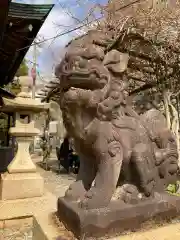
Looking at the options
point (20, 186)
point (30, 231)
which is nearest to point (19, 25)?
point (20, 186)

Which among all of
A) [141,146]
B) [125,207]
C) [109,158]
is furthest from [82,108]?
[125,207]

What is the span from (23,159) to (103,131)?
10.5ft

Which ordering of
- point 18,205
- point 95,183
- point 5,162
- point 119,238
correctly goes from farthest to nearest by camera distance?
point 5,162, point 18,205, point 95,183, point 119,238

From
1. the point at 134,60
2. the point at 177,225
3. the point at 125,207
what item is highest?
the point at 134,60

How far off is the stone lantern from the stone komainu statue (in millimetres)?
2627

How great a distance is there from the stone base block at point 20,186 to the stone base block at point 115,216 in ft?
8.28

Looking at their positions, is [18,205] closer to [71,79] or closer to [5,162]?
[71,79]

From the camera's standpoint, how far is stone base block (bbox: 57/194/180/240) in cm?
152

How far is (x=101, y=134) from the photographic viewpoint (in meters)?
1.69

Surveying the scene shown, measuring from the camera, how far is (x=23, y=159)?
14.8 ft

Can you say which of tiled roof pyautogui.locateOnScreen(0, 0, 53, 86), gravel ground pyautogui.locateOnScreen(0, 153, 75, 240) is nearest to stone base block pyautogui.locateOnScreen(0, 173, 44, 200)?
gravel ground pyautogui.locateOnScreen(0, 153, 75, 240)

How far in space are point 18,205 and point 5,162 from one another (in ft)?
11.5

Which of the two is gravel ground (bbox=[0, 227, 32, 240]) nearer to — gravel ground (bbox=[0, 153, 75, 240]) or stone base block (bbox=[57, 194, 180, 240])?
gravel ground (bbox=[0, 153, 75, 240])

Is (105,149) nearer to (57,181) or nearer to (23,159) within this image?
(23,159)
